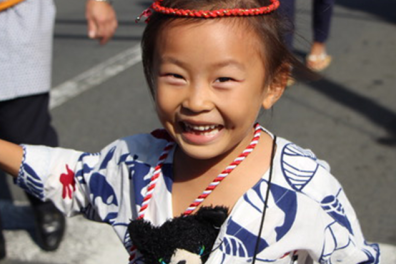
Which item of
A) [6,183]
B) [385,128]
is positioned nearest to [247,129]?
[6,183]

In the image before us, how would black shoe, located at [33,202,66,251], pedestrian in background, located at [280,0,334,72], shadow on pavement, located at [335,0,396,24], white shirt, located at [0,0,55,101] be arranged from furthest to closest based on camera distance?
shadow on pavement, located at [335,0,396,24] → pedestrian in background, located at [280,0,334,72] → black shoe, located at [33,202,66,251] → white shirt, located at [0,0,55,101]

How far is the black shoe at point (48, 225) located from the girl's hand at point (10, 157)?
44.2 inches

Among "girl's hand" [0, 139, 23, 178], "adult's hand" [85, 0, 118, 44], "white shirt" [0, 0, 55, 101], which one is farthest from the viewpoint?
"white shirt" [0, 0, 55, 101]

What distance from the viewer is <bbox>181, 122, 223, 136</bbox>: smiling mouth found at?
5.08ft

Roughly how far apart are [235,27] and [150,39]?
0.24 meters

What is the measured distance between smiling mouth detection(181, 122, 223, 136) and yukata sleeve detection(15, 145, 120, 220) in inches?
14.9

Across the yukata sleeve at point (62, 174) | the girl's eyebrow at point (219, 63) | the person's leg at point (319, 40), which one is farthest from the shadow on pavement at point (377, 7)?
the girl's eyebrow at point (219, 63)

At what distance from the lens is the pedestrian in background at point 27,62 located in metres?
2.53

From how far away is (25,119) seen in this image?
2.69 m

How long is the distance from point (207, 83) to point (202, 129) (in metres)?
0.12

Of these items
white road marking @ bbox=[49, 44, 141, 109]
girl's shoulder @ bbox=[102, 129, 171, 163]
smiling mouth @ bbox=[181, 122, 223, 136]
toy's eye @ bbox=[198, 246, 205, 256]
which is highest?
smiling mouth @ bbox=[181, 122, 223, 136]

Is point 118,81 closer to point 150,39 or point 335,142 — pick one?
point 335,142

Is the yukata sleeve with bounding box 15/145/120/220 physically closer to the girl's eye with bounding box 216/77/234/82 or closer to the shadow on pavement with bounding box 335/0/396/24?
the girl's eye with bounding box 216/77/234/82

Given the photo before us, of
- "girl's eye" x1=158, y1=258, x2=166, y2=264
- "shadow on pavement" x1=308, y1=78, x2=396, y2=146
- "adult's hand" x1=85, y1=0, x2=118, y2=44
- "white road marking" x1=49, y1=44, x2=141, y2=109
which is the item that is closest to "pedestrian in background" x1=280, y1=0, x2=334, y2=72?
"shadow on pavement" x1=308, y1=78, x2=396, y2=146
